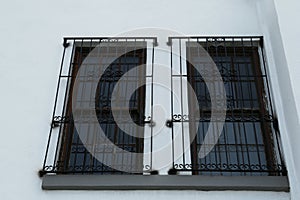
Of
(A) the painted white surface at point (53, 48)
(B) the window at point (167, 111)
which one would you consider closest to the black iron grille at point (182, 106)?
(B) the window at point (167, 111)

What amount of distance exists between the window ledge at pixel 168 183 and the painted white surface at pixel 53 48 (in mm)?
49

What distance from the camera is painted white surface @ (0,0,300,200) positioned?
3.37 m

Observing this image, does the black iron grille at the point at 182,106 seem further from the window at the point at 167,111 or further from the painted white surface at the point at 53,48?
the painted white surface at the point at 53,48

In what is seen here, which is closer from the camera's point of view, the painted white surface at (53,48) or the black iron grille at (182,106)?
the painted white surface at (53,48)

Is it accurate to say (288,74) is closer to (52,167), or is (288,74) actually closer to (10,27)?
(52,167)

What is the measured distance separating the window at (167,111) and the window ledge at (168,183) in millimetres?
75

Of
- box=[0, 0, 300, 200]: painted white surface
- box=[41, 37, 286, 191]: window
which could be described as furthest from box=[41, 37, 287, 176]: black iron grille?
box=[0, 0, 300, 200]: painted white surface

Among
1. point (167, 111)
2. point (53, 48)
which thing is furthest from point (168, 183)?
point (53, 48)

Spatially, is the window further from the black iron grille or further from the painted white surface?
the painted white surface

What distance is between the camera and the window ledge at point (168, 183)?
3.33 m

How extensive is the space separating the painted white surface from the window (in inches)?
5.4

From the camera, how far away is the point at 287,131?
11.6ft

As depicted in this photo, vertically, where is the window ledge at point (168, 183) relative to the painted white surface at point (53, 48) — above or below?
below

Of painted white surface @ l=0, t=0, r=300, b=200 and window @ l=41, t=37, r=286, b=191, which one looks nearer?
painted white surface @ l=0, t=0, r=300, b=200
